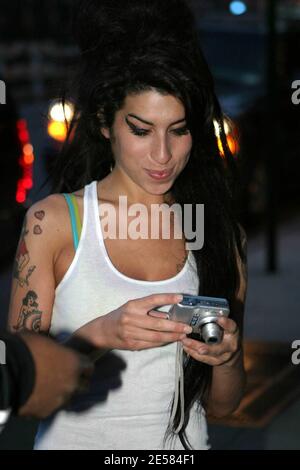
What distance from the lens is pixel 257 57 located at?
488 inches

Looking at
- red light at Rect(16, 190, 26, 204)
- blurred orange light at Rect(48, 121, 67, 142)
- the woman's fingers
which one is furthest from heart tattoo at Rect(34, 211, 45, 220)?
blurred orange light at Rect(48, 121, 67, 142)

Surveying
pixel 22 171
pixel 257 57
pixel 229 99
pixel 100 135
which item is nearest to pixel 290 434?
pixel 100 135

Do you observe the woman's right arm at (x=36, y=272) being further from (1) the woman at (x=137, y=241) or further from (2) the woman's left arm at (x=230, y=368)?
(2) the woman's left arm at (x=230, y=368)

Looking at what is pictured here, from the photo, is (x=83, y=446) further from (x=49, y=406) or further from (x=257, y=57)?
(x=257, y=57)

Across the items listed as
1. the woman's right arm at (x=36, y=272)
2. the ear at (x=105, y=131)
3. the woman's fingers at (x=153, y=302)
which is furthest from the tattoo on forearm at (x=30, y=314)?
the ear at (x=105, y=131)

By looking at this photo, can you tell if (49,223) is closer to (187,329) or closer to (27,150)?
(187,329)

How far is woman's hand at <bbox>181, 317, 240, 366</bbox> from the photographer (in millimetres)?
2707

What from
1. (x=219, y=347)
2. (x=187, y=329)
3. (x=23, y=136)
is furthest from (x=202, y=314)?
(x=23, y=136)

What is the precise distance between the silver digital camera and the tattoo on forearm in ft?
1.25

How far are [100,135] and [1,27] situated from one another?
22.0 metres

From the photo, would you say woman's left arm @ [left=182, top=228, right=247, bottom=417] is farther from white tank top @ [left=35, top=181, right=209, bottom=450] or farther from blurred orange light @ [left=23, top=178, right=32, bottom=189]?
blurred orange light @ [left=23, top=178, right=32, bottom=189]

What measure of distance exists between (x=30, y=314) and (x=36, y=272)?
10 centimetres

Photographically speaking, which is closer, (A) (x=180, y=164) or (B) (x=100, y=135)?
(A) (x=180, y=164)

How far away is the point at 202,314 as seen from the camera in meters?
2.60
